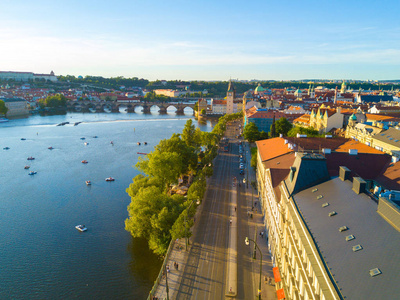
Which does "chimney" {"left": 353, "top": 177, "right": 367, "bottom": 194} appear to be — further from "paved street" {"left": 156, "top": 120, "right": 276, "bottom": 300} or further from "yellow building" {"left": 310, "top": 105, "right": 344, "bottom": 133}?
"yellow building" {"left": 310, "top": 105, "right": 344, "bottom": 133}

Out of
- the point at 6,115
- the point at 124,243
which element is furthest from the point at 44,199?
the point at 6,115

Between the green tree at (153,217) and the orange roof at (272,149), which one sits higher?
the orange roof at (272,149)

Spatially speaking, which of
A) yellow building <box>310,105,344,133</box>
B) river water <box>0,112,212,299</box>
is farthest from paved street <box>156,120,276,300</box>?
yellow building <box>310,105,344,133</box>

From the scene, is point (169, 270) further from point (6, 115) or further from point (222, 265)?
point (6, 115)

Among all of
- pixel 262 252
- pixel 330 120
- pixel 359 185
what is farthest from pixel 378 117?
pixel 359 185

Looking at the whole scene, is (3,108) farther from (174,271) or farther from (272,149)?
(174,271)

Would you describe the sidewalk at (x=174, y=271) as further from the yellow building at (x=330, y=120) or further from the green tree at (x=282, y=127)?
the yellow building at (x=330, y=120)

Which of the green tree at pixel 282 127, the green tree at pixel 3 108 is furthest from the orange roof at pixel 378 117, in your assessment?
the green tree at pixel 3 108
